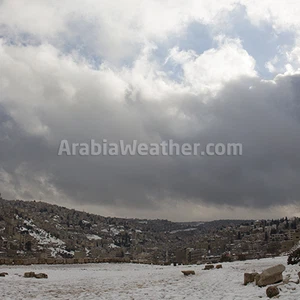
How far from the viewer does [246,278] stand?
19094 mm

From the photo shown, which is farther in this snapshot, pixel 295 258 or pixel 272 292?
pixel 295 258

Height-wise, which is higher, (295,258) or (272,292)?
(295,258)

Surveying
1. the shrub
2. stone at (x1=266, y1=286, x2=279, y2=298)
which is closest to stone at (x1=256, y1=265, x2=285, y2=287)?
stone at (x1=266, y1=286, x2=279, y2=298)

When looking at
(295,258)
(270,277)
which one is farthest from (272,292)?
(295,258)

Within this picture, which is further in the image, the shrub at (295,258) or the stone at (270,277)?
the shrub at (295,258)

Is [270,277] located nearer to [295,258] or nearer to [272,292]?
[272,292]

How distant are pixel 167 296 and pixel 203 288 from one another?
3103mm

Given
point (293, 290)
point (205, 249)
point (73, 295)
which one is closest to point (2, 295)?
point (73, 295)

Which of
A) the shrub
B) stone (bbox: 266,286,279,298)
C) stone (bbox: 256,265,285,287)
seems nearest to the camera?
stone (bbox: 266,286,279,298)

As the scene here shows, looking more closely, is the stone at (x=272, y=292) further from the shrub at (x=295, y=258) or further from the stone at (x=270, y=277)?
the shrub at (x=295, y=258)

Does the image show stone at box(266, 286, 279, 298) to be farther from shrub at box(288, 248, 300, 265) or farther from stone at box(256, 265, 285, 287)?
shrub at box(288, 248, 300, 265)

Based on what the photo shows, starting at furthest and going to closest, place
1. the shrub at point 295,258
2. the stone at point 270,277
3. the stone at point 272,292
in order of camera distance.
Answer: the shrub at point 295,258
the stone at point 270,277
the stone at point 272,292

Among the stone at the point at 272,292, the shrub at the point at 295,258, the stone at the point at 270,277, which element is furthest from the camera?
the shrub at the point at 295,258

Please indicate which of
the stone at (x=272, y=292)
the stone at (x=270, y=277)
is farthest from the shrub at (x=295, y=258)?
the stone at (x=272, y=292)
